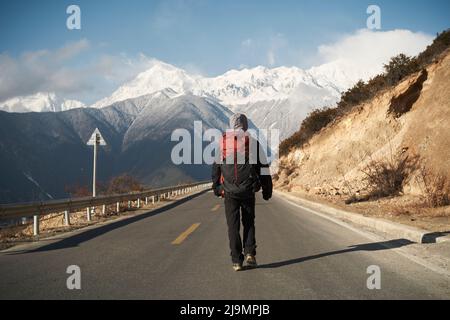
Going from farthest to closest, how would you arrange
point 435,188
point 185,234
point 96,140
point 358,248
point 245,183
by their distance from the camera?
point 96,140 → point 435,188 → point 185,234 → point 358,248 → point 245,183

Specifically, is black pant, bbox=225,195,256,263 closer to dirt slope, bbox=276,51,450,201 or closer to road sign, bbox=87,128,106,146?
dirt slope, bbox=276,51,450,201

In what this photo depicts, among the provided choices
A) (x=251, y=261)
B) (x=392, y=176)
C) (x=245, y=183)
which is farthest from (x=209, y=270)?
(x=392, y=176)

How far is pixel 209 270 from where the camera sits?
5719 millimetres

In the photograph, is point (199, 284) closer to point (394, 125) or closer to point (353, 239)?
point (353, 239)

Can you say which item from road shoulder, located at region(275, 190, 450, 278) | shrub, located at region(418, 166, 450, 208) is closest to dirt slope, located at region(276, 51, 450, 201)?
shrub, located at region(418, 166, 450, 208)

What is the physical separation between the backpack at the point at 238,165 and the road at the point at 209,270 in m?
1.19

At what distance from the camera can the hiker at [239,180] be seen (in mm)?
5828

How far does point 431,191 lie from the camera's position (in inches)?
572

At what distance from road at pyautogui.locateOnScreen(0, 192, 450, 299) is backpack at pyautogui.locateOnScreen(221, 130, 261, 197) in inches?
46.7

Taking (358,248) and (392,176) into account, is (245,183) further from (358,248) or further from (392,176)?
(392,176)

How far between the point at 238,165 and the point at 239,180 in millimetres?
224

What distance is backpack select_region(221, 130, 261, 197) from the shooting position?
5832mm
